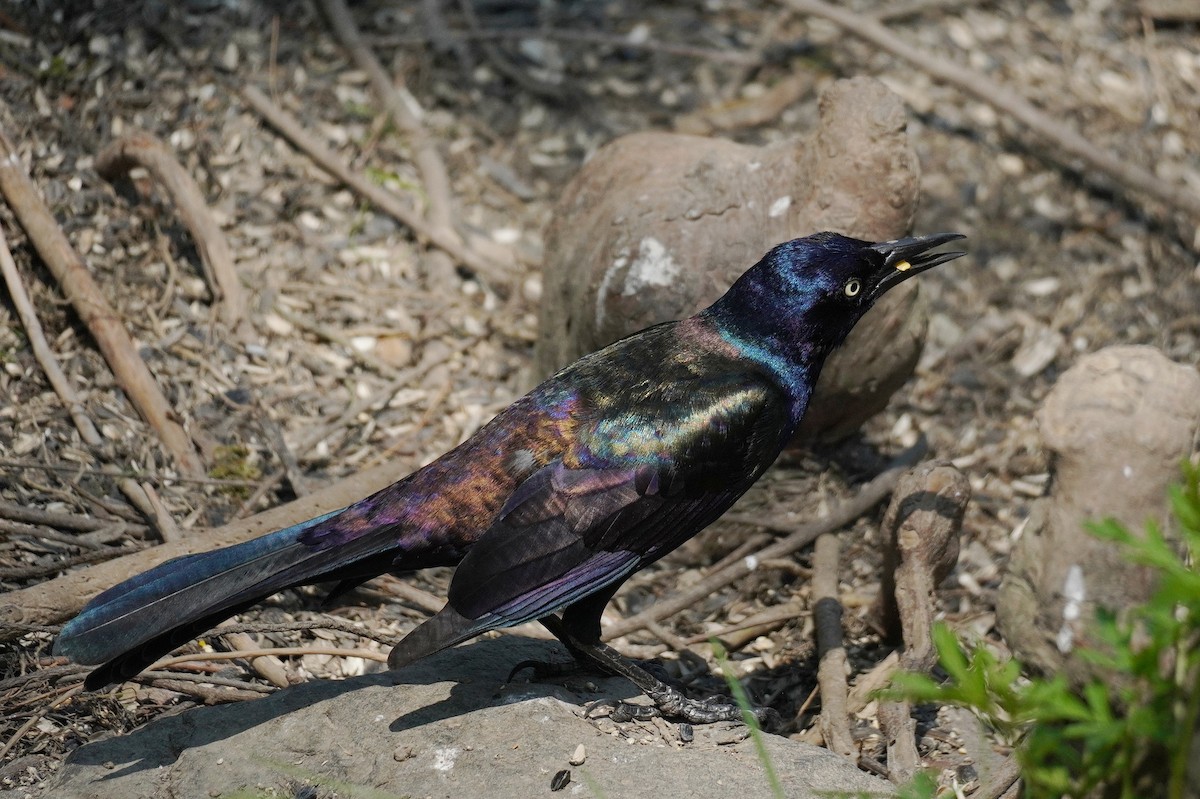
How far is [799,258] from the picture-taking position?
384cm

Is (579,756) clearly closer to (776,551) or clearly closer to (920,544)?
(920,544)

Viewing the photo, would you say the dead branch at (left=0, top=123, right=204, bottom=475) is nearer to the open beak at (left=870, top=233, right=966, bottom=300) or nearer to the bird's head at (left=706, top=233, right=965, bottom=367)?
the bird's head at (left=706, top=233, right=965, bottom=367)

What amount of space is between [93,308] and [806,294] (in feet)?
9.23

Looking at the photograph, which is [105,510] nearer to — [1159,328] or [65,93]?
[65,93]

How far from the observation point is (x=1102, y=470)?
3949 mm

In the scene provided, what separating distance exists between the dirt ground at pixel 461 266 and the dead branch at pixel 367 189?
0.06 m

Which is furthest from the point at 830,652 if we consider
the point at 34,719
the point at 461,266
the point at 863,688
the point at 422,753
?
the point at 461,266

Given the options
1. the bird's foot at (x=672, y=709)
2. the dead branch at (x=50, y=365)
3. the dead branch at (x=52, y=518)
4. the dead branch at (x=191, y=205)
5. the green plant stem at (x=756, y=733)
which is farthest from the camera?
the dead branch at (x=191, y=205)

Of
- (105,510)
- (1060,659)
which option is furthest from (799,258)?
(105,510)

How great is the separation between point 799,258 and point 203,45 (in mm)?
3909

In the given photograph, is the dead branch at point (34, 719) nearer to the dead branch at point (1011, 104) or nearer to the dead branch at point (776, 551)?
the dead branch at point (776, 551)

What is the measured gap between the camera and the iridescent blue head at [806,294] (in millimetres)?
3832

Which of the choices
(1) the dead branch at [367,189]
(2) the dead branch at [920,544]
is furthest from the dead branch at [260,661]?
(1) the dead branch at [367,189]

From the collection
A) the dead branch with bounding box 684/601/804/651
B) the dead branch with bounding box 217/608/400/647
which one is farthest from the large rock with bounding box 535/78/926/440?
the dead branch with bounding box 217/608/400/647
